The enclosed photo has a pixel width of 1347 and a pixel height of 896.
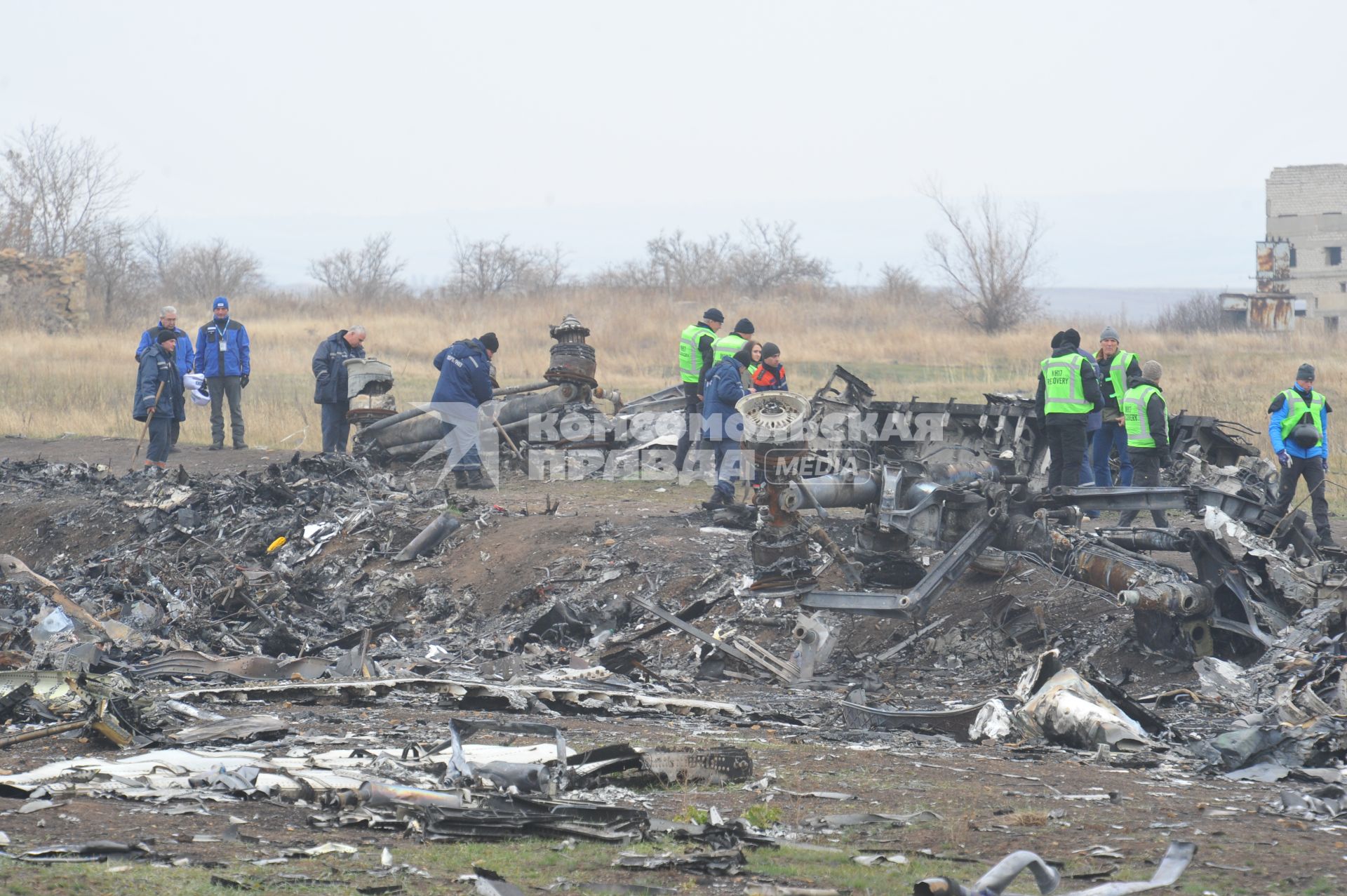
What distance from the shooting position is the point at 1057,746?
271 inches

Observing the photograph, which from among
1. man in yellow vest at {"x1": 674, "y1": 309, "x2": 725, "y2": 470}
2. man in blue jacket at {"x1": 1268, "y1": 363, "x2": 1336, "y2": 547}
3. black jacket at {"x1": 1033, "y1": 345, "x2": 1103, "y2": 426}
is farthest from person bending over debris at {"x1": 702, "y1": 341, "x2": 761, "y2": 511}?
man in blue jacket at {"x1": 1268, "y1": 363, "x2": 1336, "y2": 547}

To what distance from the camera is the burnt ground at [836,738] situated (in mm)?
4746

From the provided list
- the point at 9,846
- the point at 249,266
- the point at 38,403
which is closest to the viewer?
the point at 9,846

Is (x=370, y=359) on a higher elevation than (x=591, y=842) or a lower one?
higher

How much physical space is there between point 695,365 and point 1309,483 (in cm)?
611

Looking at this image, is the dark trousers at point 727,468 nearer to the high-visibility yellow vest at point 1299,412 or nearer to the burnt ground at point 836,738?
the burnt ground at point 836,738

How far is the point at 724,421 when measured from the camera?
40.2ft

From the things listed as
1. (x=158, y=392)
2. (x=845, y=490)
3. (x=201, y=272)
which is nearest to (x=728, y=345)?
(x=845, y=490)

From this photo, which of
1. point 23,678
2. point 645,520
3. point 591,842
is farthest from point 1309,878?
point 645,520

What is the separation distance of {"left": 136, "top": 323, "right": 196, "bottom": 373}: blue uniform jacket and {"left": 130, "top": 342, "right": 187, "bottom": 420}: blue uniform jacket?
113 millimetres

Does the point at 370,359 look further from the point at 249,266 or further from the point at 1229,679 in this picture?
the point at 249,266

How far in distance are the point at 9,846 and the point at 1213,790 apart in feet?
15.3

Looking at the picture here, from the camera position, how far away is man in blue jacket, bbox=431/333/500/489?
14.0m

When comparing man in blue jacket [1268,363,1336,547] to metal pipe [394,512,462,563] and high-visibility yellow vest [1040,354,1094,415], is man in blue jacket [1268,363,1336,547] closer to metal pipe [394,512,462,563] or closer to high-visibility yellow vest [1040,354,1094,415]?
high-visibility yellow vest [1040,354,1094,415]
